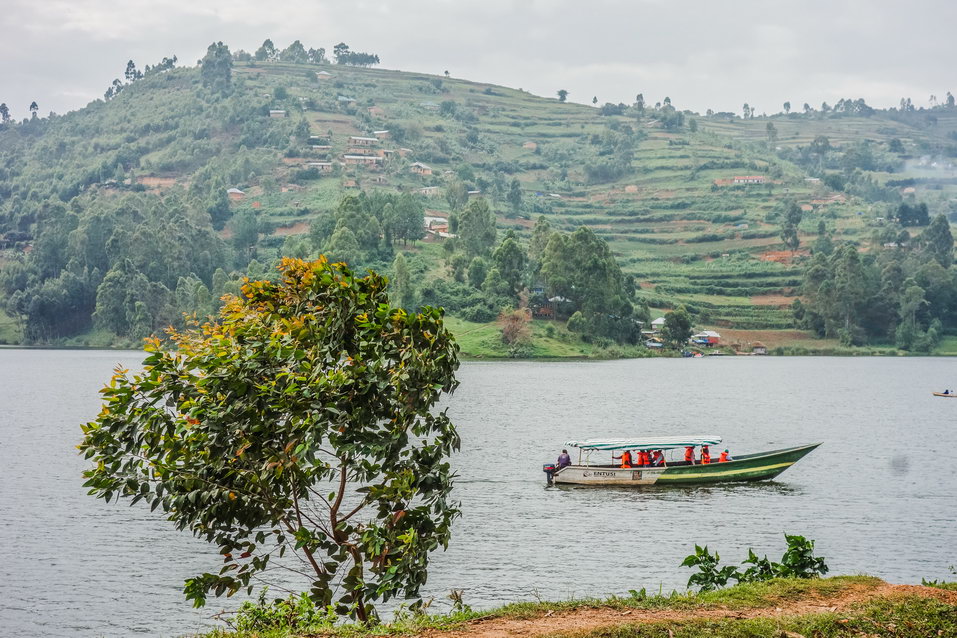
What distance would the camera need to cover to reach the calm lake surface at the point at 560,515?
3700 centimetres

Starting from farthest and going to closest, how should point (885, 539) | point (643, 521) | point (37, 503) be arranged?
point (37, 503), point (643, 521), point (885, 539)

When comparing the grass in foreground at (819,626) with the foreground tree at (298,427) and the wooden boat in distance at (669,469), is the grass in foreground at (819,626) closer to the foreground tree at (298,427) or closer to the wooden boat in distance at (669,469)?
the foreground tree at (298,427)

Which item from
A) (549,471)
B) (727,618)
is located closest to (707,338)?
(549,471)

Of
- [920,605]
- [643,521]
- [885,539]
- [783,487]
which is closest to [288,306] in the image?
[920,605]

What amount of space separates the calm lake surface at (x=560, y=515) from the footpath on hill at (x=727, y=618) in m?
15.8

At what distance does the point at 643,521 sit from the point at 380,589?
3208 centimetres

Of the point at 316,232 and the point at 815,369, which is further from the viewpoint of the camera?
the point at 316,232

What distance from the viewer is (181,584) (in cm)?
3772

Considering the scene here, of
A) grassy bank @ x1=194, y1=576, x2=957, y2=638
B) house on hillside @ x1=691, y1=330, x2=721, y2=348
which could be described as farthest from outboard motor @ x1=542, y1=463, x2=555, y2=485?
house on hillside @ x1=691, y1=330, x2=721, y2=348

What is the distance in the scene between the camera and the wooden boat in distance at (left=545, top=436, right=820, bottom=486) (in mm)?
60188

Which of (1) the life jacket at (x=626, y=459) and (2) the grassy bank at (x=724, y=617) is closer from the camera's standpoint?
(2) the grassy bank at (x=724, y=617)

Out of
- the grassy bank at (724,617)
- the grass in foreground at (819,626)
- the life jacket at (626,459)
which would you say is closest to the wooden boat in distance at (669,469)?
the life jacket at (626,459)

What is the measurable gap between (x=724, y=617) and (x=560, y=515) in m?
33.4

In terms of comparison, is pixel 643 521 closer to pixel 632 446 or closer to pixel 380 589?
pixel 632 446
